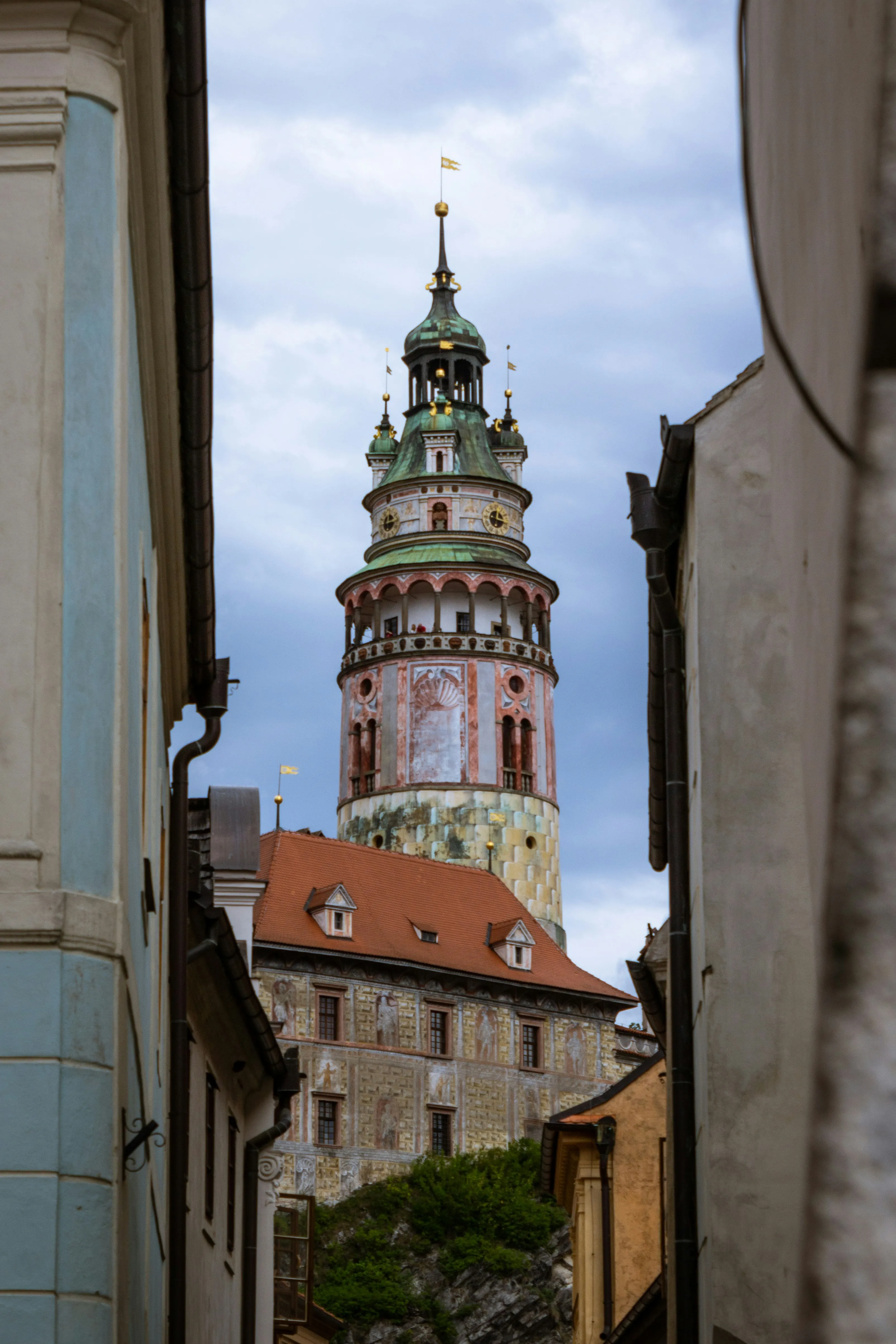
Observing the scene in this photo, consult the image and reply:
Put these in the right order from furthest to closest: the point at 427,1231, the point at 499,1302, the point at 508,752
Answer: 1. the point at 508,752
2. the point at 427,1231
3. the point at 499,1302

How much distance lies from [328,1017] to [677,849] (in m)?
48.1

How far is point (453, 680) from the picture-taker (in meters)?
73.9

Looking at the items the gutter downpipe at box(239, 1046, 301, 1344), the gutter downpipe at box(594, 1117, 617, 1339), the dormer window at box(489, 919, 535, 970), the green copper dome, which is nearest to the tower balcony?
the green copper dome

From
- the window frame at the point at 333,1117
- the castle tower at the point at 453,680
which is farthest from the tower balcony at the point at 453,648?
the window frame at the point at 333,1117

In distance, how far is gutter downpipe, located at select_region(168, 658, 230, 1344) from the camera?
40.6ft

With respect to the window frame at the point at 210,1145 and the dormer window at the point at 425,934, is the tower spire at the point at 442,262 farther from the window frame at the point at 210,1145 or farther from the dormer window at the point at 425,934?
the window frame at the point at 210,1145

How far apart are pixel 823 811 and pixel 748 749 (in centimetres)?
840

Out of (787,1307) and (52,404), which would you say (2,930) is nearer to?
(52,404)

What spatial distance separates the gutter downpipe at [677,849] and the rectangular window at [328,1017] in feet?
154

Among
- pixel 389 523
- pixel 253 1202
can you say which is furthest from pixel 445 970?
pixel 253 1202

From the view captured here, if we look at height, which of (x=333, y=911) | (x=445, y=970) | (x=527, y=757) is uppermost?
(x=527, y=757)

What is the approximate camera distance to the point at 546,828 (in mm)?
74062

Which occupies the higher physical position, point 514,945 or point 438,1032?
point 514,945

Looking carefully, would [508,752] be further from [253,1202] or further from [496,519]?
[253,1202]
